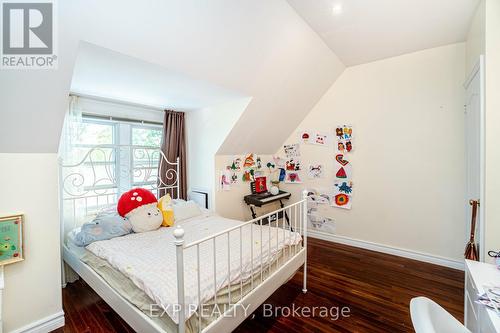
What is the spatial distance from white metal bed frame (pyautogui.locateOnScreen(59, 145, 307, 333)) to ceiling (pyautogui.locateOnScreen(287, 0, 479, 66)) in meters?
1.67

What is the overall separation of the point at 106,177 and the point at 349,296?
3073mm

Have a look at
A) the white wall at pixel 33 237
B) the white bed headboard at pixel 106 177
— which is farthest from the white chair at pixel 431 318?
the white bed headboard at pixel 106 177

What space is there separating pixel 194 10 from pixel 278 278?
2153mm

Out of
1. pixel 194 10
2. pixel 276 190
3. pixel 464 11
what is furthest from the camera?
pixel 276 190

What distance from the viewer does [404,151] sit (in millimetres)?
2975

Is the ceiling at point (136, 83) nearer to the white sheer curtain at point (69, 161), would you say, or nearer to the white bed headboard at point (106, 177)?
the white sheer curtain at point (69, 161)

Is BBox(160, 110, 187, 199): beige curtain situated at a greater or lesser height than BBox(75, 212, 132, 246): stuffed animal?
greater

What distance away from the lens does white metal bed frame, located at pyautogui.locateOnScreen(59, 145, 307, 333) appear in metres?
1.32

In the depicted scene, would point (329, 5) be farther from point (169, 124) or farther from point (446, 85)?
point (169, 124)

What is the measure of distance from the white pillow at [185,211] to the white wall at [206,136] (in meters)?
0.38

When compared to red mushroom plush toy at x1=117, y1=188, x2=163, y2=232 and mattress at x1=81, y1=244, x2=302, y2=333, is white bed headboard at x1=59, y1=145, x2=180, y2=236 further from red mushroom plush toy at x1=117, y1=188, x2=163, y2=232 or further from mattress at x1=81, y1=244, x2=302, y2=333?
mattress at x1=81, y1=244, x2=302, y2=333

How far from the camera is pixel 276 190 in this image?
387cm

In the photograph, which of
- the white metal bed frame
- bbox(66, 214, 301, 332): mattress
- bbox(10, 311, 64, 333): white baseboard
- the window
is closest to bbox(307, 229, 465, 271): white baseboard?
the white metal bed frame

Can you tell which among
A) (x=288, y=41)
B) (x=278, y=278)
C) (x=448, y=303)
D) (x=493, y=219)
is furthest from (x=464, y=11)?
(x=278, y=278)
